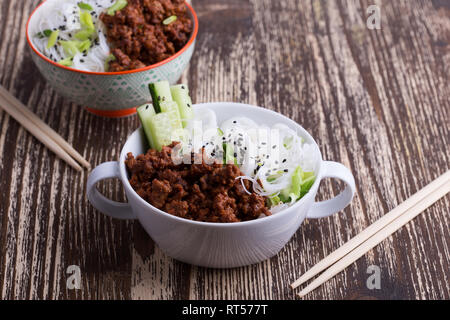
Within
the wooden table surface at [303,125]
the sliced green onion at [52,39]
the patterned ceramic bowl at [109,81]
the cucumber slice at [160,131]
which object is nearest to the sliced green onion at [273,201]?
the wooden table surface at [303,125]

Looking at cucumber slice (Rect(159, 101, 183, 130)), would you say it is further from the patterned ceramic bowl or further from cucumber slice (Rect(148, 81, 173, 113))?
the patterned ceramic bowl

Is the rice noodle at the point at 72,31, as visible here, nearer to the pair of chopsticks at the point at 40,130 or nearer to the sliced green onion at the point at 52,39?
the sliced green onion at the point at 52,39

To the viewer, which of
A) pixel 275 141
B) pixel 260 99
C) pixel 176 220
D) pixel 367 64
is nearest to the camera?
pixel 176 220

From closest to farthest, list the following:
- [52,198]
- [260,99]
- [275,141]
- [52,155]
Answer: [275,141]
[52,198]
[52,155]
[260,99]

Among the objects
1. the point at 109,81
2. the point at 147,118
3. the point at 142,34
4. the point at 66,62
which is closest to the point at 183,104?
the point at 147,118

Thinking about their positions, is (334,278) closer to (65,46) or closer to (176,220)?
(176,220)

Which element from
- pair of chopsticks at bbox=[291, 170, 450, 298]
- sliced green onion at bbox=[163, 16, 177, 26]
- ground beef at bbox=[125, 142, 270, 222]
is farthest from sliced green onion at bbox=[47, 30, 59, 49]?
pair of chopsticks at bbox=[291, 170, 450, 298]
